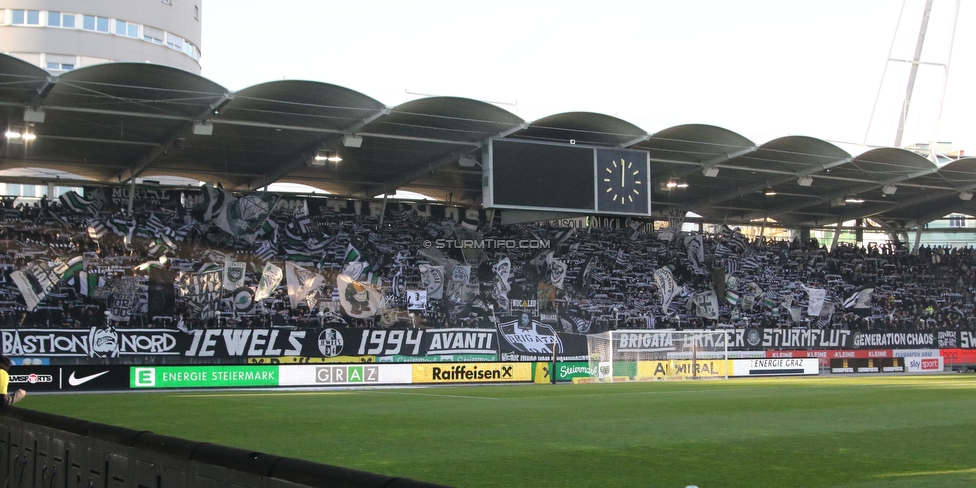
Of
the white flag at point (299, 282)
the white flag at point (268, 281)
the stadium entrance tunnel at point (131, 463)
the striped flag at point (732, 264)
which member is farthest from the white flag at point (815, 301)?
the stadium entrance tunnel at point (131, 463)

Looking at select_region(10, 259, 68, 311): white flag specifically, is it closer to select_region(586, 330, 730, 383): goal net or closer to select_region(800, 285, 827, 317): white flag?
select_region(586, 330, 730, 383): goal net

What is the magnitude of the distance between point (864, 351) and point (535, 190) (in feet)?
65.7

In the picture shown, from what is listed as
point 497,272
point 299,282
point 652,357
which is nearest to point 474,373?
point 652,357

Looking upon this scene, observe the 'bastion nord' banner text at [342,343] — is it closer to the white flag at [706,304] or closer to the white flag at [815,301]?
the white flag at [815,301]

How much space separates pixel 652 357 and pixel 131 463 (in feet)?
94.4

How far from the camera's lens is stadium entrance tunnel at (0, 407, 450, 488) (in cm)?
462

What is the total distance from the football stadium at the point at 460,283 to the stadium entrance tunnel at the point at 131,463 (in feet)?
10.3

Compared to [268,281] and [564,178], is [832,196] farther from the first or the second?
[268,281]

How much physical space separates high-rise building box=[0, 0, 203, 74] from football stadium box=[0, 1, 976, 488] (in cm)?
23

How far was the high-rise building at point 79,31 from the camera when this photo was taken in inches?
1971

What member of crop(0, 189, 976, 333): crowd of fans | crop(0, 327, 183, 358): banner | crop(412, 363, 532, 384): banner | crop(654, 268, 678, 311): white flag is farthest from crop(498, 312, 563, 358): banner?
crop(0, 327, 183, 358): banner

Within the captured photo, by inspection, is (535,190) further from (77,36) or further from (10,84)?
(77,36)

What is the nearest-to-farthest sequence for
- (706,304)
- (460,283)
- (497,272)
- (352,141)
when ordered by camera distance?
(352,141), (460,283), (497,272), (706,304)

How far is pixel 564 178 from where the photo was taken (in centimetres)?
3152
